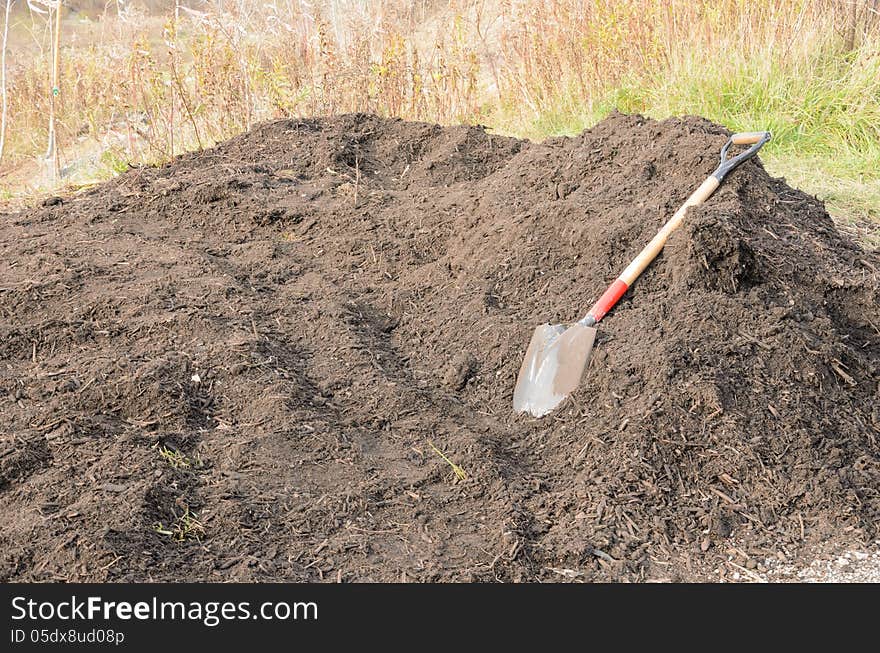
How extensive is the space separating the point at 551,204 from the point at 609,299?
81 cm

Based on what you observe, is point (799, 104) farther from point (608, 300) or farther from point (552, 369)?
point (552, 369)

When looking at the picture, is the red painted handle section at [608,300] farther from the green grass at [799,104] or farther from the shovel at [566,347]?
the green grass at [799,104]

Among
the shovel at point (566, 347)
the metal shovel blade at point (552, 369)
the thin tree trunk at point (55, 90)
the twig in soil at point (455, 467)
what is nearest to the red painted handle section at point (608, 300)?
the shovel at point (566, 347)

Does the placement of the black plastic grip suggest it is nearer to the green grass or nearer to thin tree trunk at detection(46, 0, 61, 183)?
the green grass

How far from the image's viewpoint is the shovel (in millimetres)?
3189

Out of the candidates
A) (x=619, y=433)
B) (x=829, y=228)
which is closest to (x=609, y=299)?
(x=619, y=433)

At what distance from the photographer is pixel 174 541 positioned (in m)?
2.50

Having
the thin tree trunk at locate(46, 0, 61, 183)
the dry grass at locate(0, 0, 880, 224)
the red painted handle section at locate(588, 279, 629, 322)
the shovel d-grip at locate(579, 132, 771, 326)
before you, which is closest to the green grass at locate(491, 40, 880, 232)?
the dry grass at locate(0, 0, 880, 224)

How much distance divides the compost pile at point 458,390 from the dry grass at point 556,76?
2.02 metres

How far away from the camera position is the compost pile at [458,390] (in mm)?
2547

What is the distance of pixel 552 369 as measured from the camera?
3.23m

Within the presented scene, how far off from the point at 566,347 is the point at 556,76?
4570mm

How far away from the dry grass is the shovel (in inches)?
83.8

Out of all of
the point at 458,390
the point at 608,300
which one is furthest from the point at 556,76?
the point at 458,390
